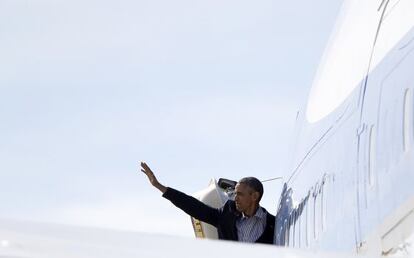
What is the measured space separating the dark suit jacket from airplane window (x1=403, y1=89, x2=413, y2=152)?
4.49 metres

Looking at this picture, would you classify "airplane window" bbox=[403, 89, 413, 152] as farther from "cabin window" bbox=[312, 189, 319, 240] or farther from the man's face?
the man's face

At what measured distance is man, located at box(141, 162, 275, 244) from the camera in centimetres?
962

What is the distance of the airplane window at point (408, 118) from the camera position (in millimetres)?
5223

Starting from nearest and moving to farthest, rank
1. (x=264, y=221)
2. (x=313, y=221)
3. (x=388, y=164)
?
(x=388, y=164) < (x=313, y=221) < (x=264, y=221)

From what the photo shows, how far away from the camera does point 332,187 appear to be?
276 inches

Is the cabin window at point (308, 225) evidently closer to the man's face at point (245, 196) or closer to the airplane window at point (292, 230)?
the airplane window at point (292, 230)

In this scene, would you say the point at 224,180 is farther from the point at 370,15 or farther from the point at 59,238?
the point at 59,238

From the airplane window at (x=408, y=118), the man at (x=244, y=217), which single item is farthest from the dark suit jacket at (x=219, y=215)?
the airplane window at (x=408, y=118)

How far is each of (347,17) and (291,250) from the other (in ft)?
16.4

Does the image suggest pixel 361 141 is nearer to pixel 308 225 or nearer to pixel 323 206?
pixel 323 206

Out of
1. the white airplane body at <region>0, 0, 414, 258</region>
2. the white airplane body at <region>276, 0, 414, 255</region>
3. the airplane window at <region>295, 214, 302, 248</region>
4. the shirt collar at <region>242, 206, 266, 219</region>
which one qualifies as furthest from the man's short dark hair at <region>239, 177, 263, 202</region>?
the airplane window at <region>295, 214, 302, 248</region>

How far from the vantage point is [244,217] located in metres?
9.76

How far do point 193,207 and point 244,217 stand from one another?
75 centimetres

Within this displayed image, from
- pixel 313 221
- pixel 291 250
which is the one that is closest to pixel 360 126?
pixel 313 221
